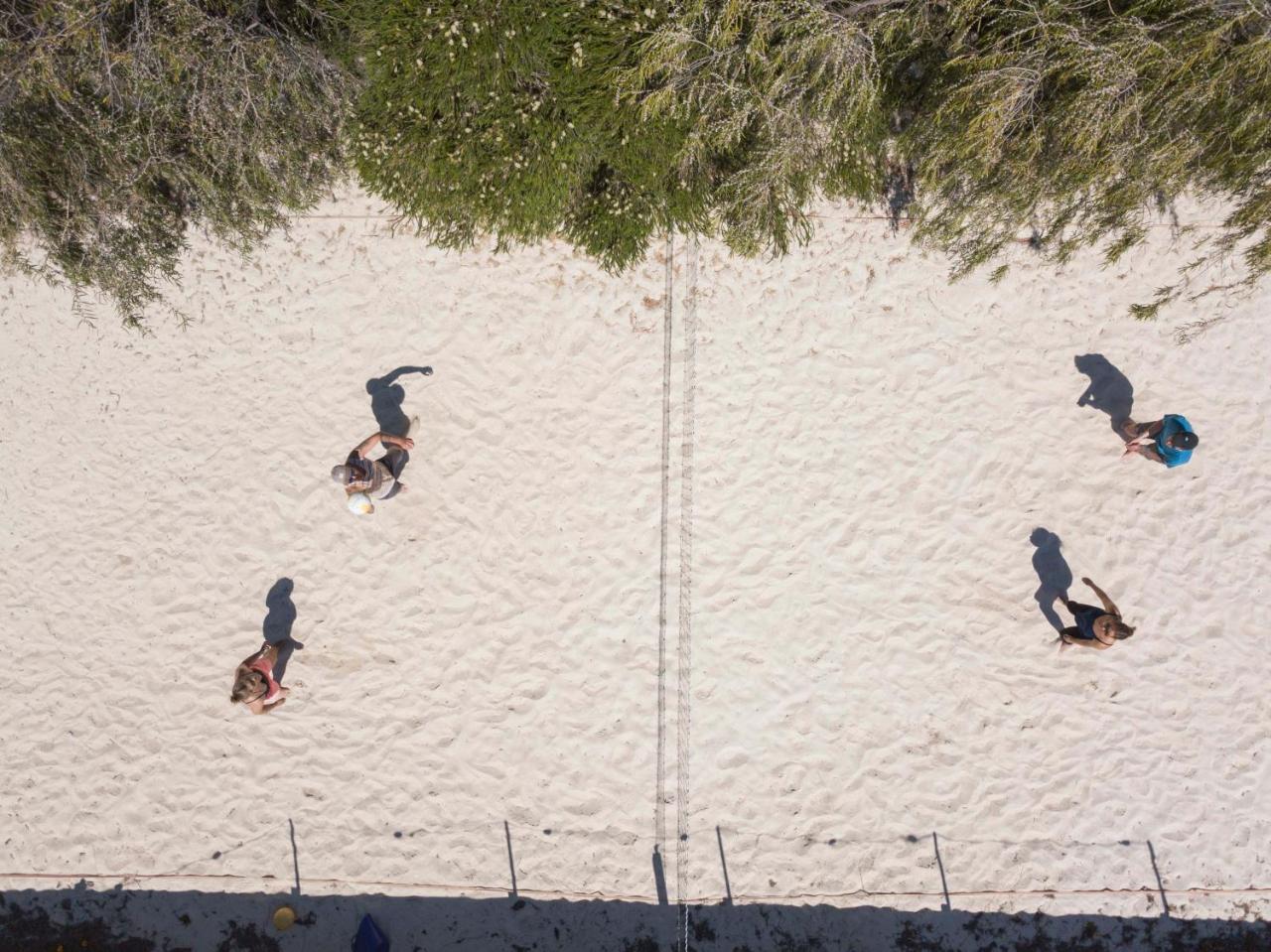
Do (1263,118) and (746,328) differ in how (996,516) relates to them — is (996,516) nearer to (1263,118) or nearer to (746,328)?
(746,328)

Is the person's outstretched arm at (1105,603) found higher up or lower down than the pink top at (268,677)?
lower down

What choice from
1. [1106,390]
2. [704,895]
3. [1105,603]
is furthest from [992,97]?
[704,895]

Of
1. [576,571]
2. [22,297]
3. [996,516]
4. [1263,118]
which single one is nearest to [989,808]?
[996,516]

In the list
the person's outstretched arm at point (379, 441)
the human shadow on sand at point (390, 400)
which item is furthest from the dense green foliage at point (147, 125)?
the person's outstretched arm at point (379, 441)

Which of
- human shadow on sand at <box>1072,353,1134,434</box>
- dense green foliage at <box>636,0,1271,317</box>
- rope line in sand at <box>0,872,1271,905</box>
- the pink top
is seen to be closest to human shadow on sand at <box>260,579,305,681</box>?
the pink top

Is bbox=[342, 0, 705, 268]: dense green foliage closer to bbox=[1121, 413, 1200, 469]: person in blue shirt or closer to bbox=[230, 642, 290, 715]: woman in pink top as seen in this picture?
bbox=[230, 642, 290, 715]: woman in pink top

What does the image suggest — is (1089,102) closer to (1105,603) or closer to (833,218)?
(833,218)

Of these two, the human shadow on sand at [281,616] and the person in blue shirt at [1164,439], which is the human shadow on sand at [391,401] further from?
the person in blue shirt at [1164,439]
